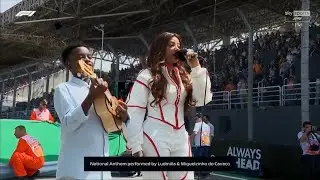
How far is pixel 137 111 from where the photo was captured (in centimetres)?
309

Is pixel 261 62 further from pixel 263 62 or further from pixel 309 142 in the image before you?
pixel 309 142

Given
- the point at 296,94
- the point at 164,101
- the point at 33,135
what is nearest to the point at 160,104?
the point at 164,101

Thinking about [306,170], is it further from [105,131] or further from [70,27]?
[70,27]

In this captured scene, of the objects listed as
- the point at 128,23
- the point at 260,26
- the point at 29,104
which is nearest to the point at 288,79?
the point at 260,26

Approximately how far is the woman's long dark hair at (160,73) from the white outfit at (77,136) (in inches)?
18.8

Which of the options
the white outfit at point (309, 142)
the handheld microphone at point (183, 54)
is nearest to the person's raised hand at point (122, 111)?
the handheld microphone at point (183, 54)

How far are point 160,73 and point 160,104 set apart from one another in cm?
21

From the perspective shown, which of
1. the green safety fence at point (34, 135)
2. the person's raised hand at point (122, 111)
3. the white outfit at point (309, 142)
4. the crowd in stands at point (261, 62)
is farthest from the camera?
the crowd in stands at point (261, 62)

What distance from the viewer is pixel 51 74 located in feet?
139

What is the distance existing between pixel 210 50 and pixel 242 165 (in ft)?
46.2

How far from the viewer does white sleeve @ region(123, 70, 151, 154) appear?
2.99 metres

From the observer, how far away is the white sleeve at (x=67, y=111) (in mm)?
2682
